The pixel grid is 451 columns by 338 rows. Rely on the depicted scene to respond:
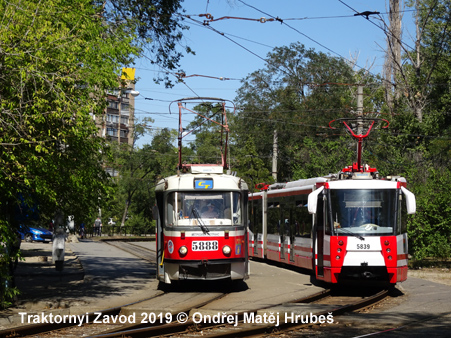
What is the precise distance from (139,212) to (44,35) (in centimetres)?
6265

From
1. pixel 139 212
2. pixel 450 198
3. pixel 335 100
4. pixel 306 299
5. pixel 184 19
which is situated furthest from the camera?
pixel 139 212

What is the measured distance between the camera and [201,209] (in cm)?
1728

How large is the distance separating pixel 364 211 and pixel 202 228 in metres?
3.94

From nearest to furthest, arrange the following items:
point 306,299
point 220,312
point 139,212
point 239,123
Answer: point 220,312, point 306,299, point 239,123, point 139,212

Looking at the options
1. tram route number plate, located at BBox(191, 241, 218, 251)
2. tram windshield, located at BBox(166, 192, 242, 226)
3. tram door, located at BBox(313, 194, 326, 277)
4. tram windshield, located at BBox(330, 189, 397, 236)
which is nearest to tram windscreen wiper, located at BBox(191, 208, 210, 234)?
tram windshield, located at BBox(166, 192, 242, 226)

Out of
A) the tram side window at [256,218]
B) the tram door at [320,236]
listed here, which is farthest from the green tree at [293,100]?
the tram door at [320,236]

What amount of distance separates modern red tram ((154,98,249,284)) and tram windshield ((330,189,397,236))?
2.33 m

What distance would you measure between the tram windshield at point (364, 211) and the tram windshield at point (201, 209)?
8.28 feet

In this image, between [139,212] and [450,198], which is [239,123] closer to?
[139,212]

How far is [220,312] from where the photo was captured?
1251 centimetres

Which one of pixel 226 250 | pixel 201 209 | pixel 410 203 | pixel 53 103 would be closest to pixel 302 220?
pixel 410 203

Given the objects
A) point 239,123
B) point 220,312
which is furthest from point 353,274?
point 239,123

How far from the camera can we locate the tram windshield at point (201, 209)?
17203mm

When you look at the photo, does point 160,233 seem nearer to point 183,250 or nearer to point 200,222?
point 183,250
